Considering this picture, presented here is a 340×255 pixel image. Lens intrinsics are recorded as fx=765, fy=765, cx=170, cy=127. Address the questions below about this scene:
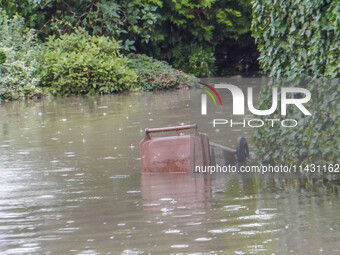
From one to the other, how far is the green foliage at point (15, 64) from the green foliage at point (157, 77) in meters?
3.12

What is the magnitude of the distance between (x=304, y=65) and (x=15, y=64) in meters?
14.0

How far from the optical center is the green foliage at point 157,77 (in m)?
22.2

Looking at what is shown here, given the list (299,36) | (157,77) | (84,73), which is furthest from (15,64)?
(299,36)

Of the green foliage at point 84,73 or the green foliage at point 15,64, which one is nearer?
the green foliage at point 15,64

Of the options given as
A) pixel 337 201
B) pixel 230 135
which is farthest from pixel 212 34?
pixel 337 201

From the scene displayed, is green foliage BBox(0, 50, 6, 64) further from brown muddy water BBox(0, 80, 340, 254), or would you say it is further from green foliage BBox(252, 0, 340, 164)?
green foliage BBox(252, 0, 340, 164)

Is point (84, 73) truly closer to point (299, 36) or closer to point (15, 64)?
point (15, 64)

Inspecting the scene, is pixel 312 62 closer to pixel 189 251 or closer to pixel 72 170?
pixel 189 251

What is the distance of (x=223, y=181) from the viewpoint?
26.0 feet

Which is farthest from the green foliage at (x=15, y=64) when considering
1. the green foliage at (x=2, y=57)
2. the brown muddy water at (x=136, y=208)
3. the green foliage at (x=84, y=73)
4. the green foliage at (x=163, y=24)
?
the brown muddy water at (x=136, y=208)

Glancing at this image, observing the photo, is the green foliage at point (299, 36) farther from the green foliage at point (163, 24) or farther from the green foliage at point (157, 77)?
the green foliage at point (163, 24)

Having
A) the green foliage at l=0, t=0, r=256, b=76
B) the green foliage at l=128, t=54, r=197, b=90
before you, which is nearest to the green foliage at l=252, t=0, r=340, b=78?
the green foliage at l=128, t=54, r=197, b=90

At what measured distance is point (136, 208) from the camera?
6820 mm

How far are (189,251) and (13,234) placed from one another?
61.1 inches
